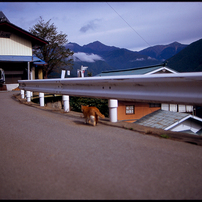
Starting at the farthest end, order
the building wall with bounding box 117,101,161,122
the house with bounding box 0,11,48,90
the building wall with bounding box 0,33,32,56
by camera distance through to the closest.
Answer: the building wall with bounding box 0,33,32,56 < the house with bounding box 0,11,48,90 < the building wall with bounding box 117,101,161,122

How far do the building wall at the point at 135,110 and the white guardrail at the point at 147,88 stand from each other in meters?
9.72

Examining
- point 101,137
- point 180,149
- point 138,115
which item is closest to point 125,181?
point 180,149

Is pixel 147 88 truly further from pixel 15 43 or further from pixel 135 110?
pixel 15 43

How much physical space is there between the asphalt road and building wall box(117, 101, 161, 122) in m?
11.4

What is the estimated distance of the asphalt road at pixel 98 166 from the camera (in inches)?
78.6

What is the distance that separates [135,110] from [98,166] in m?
Result: 13.5

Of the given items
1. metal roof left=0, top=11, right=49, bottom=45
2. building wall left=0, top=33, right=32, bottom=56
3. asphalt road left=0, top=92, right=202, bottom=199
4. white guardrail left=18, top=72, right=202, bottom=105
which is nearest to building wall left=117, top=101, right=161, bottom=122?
white guardrail left=18, top=72, right=202, bottom=105

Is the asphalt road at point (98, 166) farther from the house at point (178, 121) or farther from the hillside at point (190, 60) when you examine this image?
the hillside at point (190, 60)

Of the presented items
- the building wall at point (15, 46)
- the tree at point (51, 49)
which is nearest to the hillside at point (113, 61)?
the tree at point (51, 49)

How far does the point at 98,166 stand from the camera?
2.52m

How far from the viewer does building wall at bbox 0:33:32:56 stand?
20.2 meters

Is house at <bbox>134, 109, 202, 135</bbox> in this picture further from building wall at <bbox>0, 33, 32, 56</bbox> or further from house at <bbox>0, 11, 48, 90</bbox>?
building wall at <bbox>0, 33, 32, 56</bbox>

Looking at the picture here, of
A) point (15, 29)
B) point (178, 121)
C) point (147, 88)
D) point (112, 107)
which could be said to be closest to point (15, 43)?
point (15, 29)

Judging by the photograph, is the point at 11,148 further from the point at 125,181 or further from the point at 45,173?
the point at 125,181
